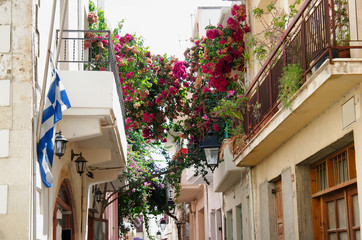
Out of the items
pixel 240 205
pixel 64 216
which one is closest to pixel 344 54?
pixel 64 216

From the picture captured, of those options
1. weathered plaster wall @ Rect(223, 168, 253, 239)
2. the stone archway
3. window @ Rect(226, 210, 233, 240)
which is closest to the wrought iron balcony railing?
the stone archway

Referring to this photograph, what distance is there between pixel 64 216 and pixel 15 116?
509cm

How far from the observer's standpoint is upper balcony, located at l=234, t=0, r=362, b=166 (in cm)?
659

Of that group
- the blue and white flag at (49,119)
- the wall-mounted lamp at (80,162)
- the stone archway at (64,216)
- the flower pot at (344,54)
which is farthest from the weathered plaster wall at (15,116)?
the wall-mounted lamp at (80,162)

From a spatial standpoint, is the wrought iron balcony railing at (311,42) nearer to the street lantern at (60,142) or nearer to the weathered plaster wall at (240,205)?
the street lantern at (60,142)

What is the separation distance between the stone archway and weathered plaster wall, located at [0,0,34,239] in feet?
10.7

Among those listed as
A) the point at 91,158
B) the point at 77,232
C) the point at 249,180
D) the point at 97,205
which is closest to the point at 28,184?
the point at 91,158

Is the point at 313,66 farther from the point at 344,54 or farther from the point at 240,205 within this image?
the point at 240,205

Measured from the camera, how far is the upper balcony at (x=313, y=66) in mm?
6586

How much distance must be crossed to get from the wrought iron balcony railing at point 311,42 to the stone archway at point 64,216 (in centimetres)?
367

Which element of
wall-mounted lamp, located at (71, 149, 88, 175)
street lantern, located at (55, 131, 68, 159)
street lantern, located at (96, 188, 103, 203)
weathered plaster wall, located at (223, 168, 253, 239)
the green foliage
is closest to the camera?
the green foliage

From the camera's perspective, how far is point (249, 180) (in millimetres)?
13398

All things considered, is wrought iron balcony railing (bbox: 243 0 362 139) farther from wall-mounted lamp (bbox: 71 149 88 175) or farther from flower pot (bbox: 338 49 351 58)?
wall-mounted lamp (bbox: 71 149 88 175)

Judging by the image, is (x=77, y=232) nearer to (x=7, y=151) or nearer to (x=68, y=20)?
(x=68, y=20)
